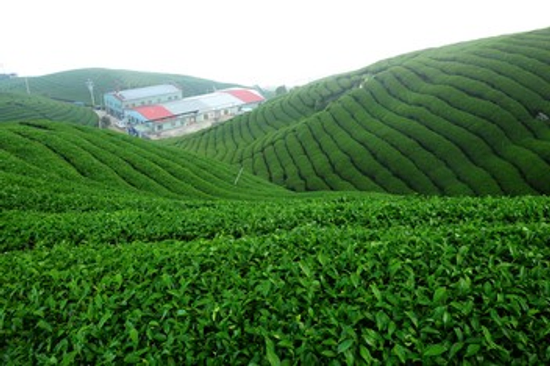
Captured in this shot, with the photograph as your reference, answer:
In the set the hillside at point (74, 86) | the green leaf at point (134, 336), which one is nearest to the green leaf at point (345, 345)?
the green leaf at point (134, 336)

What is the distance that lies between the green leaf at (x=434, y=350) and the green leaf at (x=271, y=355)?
160 centimetres

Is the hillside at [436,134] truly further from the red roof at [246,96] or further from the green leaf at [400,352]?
the red roof at [246,96]

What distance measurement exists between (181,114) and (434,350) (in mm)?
110066

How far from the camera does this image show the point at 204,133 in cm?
8338

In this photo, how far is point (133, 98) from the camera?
129 m

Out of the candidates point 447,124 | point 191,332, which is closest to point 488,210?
point 191,332

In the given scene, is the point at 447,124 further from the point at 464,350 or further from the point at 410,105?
the point at 464,350

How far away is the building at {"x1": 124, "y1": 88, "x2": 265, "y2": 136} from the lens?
101375 mm

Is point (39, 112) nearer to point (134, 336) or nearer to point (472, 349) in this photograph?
point (134, 336)

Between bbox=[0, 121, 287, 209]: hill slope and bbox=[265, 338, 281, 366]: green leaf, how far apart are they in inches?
512

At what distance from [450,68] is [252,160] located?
3035cm

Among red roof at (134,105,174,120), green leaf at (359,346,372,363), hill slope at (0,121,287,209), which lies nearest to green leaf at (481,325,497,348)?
green leaf at (359,346,372,363)

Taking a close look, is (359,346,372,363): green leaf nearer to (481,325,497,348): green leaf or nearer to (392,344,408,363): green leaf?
(392,344,408,363): green leaf

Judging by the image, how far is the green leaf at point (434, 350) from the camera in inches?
160
